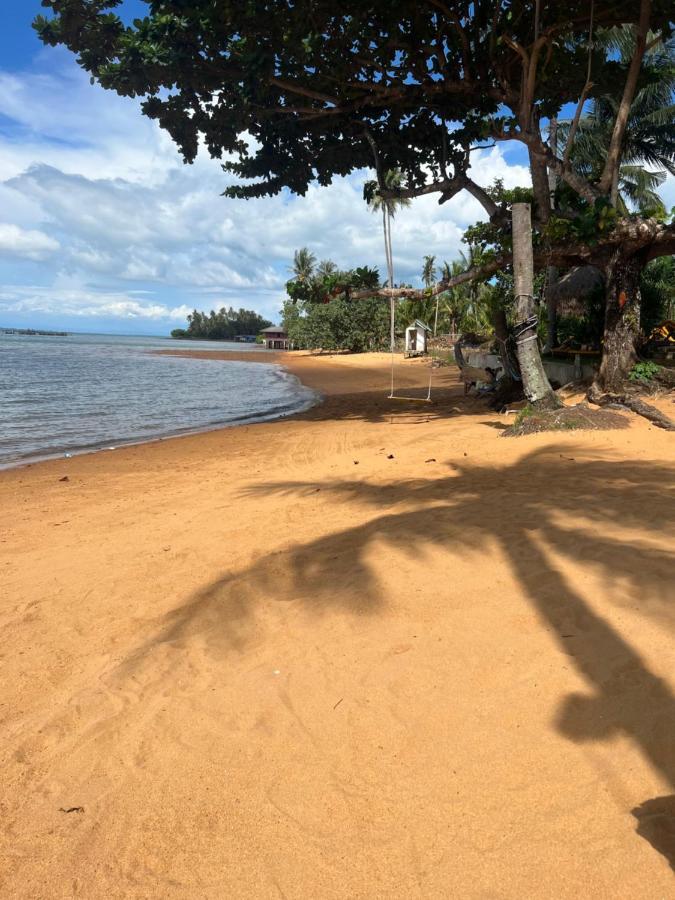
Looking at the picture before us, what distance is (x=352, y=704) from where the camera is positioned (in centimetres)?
276

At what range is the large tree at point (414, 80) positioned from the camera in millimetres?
10953

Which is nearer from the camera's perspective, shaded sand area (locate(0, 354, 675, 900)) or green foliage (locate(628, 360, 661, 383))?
shaded sand area (locate(0, 354, 675, 900))

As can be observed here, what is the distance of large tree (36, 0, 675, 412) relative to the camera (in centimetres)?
1095

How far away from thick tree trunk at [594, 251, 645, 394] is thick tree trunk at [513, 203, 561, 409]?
184cm

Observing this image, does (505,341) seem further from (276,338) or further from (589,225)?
(276,338)

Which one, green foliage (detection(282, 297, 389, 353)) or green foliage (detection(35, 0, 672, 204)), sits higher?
green foliage (detection(35, 0, 672, 204))

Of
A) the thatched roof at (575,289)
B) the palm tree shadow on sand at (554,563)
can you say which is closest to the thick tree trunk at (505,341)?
the thatched roof at (575,289)

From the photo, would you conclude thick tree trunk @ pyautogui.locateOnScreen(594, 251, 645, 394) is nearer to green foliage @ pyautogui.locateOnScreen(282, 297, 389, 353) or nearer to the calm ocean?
the calm ocean

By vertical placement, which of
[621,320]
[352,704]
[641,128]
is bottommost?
[352,704]

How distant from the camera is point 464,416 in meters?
13.4

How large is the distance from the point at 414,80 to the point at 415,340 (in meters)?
34.5

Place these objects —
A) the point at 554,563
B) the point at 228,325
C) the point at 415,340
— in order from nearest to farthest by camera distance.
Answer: the point at 554,563 → the point at 415,340 → the point at 228,325

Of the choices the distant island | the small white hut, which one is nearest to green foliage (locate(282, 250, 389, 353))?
the small white hut

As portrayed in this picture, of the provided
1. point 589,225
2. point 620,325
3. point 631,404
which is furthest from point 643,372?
Answer: point 589,225
